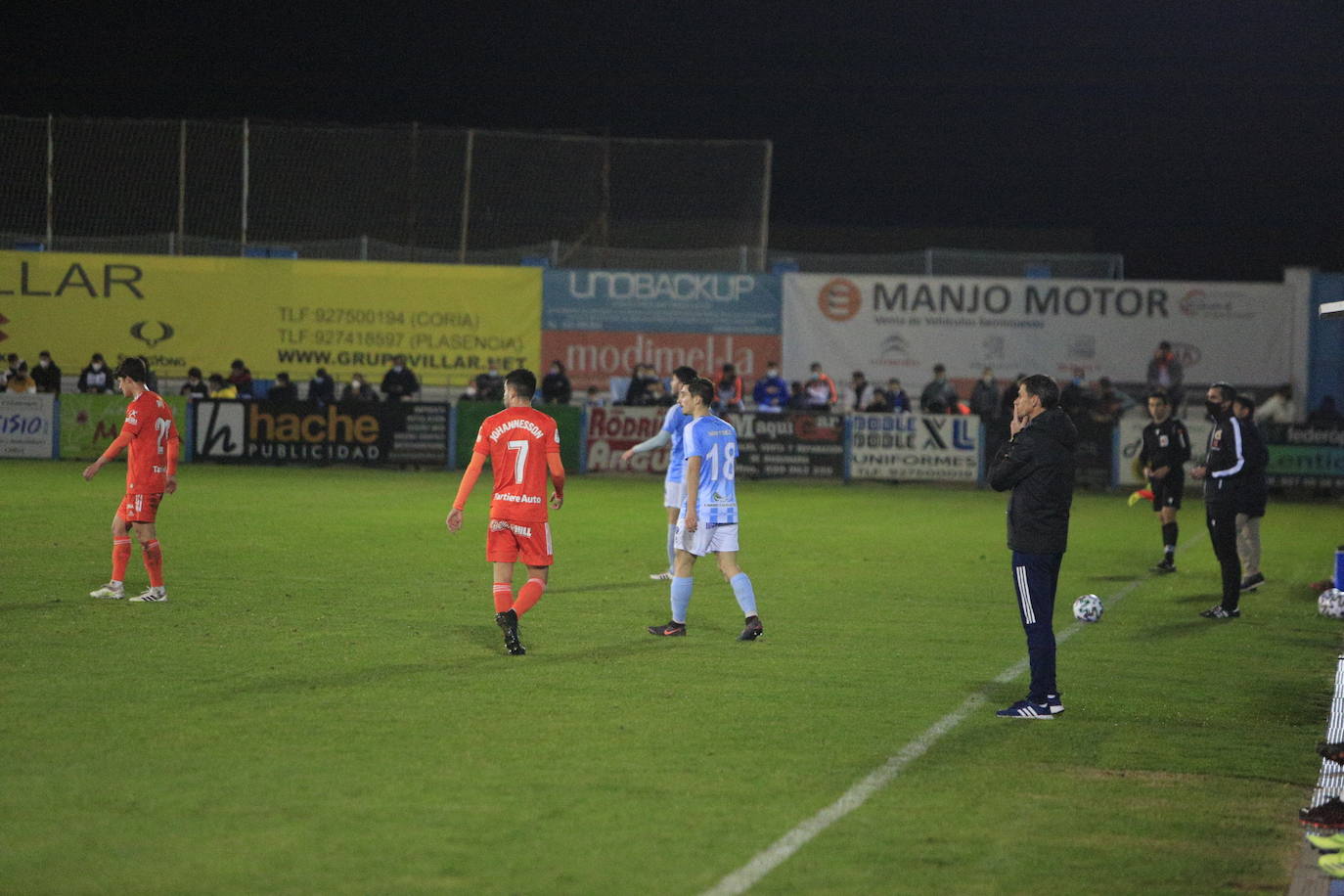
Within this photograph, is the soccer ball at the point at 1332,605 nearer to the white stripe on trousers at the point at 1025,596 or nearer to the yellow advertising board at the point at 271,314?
the white stripe on trousers at the point at 1025,596

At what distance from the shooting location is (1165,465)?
1753cm

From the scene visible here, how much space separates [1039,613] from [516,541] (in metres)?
3.51

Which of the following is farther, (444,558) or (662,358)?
(662,358)

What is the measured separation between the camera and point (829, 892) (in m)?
5.54

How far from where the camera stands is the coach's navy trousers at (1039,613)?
8.79 m

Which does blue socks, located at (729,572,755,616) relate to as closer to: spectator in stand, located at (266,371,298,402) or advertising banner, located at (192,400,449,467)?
advertising banner, located at (192,400,449,467)

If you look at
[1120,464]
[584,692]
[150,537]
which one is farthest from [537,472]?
[1120,464]

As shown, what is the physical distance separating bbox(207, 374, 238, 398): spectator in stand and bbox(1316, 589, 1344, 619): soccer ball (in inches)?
928

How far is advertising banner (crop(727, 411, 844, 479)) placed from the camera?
100 ft

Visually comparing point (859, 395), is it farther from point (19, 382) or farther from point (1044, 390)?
point (1044, 390)

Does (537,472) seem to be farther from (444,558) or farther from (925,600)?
(444,558)

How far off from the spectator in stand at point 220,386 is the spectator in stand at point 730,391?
33.6 feet

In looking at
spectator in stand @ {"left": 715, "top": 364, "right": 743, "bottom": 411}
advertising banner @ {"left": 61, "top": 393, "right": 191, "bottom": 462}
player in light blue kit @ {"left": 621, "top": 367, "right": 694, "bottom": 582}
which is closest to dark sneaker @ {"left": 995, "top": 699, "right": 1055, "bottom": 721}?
player in light blue kit @ {"left": 621, "top": 367, "right": 694, "bottom": 582}

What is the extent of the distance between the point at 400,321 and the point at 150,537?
79.0ft
